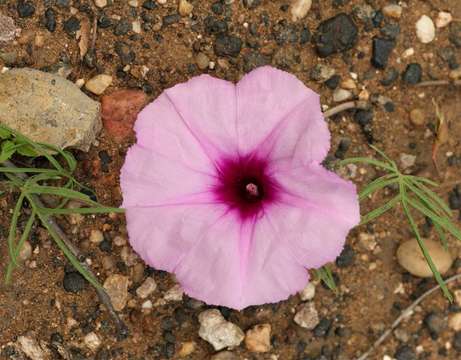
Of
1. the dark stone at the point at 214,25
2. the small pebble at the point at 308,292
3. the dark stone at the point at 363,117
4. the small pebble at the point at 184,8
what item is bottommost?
the small pebble at the point at 308,292

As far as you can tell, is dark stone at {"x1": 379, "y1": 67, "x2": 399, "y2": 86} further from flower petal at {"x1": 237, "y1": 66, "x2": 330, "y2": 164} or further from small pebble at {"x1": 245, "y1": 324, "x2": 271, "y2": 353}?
small pebble at {"x1": 245, "y1": 324, "x2": 271, "y2": 353}

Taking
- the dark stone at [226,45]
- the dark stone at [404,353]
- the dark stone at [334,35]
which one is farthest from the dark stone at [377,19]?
the dark stone at [404,353]

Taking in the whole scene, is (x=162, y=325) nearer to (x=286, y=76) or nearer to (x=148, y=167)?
(x=148, y=167)

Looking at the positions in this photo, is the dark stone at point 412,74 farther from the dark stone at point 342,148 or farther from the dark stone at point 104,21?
the dark stone at point 104,21

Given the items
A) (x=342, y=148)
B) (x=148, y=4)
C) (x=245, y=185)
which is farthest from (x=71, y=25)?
(x=342, y=148)

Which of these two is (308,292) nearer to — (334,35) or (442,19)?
(334,35)

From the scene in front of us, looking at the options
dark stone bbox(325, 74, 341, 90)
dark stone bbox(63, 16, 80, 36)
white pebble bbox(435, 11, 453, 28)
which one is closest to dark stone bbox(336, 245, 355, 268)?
dark stone bbox(325, 74, 341, 90)

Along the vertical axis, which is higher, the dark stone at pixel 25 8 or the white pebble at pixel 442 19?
the white pebble at pixel 442 19
